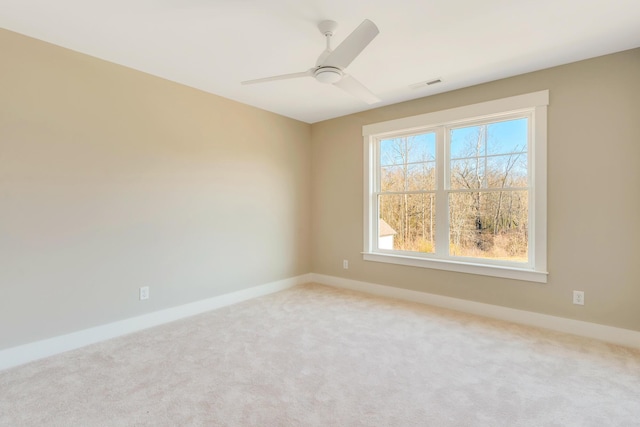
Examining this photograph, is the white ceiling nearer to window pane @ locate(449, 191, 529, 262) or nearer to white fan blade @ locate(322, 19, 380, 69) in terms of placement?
white fan blade @ locate(322, 19, 380, 69)

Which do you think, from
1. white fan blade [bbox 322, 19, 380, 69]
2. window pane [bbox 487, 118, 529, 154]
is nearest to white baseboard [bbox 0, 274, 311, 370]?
white fan blade [bbox 322, 19, 380, 69]

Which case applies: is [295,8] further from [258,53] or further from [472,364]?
[472,364]

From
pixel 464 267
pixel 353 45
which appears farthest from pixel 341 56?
pixel 464 267

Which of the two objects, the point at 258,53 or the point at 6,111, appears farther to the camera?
the point at 258,53

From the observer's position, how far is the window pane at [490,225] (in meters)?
3.16

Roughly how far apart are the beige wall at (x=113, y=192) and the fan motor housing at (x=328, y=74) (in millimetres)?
1797

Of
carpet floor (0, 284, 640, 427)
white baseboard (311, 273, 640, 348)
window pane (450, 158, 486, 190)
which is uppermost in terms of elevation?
window pane (450, 158, 486, 190)

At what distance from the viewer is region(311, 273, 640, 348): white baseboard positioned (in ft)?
8.57

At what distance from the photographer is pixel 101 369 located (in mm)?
2203

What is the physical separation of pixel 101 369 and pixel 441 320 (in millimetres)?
2931

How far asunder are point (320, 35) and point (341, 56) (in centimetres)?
51

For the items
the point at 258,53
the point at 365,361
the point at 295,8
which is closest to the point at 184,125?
the point at 258,53

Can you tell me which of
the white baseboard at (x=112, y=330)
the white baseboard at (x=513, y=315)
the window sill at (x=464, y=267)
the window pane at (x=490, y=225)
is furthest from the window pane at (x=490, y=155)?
the white baseboard at (x=112, y=330)

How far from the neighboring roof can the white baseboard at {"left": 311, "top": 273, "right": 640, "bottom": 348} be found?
2.28 feet
